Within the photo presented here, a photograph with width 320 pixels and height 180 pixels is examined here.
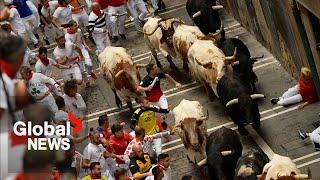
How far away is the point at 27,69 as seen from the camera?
618 inches

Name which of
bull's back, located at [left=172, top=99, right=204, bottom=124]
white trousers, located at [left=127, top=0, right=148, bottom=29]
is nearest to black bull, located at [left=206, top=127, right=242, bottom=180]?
bull's back, located at [left=172, top=99, right=204, bottom=124]

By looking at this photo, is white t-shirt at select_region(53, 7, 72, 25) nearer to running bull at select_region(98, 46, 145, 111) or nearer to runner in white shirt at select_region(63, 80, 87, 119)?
running bull at select_region(98, 46, 145, 111)

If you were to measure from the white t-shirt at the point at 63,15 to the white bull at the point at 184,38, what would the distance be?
118 inches

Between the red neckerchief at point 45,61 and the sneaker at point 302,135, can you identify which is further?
the red neckerchief at point 45,61

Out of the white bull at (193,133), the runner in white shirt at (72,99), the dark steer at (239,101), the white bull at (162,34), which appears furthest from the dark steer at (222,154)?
the white bull at (162,34)

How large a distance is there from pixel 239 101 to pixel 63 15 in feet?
20.0

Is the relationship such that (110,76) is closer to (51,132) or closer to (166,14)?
(166,14)

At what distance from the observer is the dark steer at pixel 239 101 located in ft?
51.0

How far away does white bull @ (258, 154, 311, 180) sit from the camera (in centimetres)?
1253

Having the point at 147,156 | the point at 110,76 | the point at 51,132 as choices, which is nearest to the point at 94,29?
the point at 110,76

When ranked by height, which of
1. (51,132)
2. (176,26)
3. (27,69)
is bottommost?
(176,26)

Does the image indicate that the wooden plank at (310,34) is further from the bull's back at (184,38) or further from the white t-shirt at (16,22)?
the white t-shirt at (16,22)

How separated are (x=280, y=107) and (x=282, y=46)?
184 centimetres

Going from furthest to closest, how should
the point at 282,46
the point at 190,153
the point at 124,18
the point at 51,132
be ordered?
1. the point at 124,18
2. the point at 282,46
3. the point at 190,153
4. the point at 51,132
